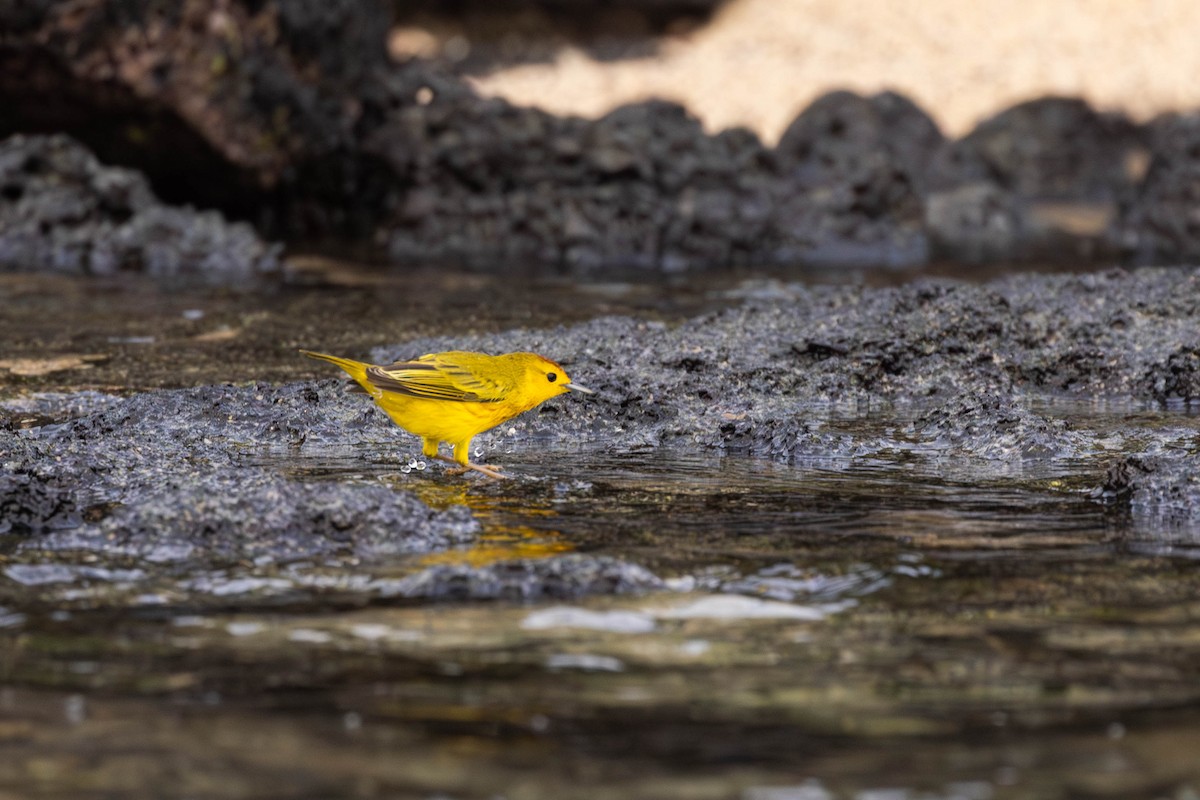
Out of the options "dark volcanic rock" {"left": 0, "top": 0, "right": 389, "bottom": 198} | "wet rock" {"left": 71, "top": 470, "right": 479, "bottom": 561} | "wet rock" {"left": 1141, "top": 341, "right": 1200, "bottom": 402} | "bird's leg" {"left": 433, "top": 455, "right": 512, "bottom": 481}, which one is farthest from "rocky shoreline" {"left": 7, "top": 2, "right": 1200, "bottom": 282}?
"wet rock" {"left": 71, "top": 470, "right": 479, "bottom": 561}

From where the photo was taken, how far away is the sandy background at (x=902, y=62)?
18969mm

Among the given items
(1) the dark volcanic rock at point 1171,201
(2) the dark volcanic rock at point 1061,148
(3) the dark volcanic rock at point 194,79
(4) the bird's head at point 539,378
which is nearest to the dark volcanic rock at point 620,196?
(3) the dark volcanic rock at point 194,79

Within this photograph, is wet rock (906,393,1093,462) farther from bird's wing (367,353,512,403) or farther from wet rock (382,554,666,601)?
wet rock (382,554,666,601)

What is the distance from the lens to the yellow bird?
4461 mm

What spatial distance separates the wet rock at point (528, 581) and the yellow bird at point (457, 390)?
1166 mm

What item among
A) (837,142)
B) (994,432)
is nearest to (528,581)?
(994,432)

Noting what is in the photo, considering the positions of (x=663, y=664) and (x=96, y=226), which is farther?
(x=96, y=226)

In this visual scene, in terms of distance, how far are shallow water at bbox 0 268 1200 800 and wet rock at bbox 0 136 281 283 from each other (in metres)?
6.01

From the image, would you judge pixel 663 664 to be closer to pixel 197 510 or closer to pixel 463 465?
pixel 197 510

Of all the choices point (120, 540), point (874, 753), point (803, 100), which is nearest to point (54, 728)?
point (120, 540)

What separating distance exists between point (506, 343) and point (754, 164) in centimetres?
537

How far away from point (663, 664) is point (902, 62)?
62.7 feet

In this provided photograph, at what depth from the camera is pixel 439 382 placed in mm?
4473

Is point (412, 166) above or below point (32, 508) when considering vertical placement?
above
